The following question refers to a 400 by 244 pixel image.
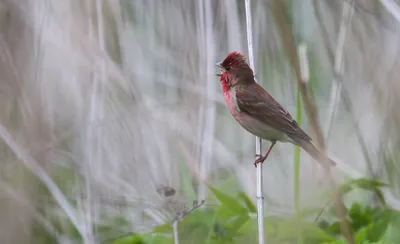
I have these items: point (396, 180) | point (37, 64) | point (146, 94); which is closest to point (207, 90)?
point (146, 94)

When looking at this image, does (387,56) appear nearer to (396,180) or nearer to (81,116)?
(396,180)

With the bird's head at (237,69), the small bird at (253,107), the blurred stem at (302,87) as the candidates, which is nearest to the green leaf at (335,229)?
the blurred stem at (302,87)

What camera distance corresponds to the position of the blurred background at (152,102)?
3.10 m

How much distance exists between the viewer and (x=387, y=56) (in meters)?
3.22

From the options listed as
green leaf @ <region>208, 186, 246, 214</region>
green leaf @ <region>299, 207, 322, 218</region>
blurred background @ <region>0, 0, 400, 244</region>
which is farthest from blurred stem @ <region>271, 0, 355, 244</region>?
blurred background @ <region>0, 0, 400, 244</region>

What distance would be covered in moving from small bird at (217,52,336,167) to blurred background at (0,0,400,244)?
230 millimetres

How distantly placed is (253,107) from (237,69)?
250 millimetres

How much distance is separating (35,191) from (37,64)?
713mm

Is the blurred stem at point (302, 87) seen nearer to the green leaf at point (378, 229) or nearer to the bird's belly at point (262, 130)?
the green leaf at point (378, 229)

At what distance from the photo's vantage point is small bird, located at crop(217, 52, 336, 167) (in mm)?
3029

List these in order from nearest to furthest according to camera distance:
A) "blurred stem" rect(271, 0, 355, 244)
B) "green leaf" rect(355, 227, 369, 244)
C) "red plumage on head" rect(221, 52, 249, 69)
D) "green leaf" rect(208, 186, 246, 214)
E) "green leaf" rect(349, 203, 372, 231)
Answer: "blurred stem" rect(271, 0, 355, 244) → "green leaf" rect(355, 227, 369, 244) → "green leaf" rect(349, 203, 372, 231) → "green leaf" rect(208, 186, 246, 214) → "red plumage on head" rect(221, 52, 249, 69)

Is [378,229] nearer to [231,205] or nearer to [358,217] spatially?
[358,217]

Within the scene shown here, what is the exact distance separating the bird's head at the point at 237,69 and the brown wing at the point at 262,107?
0.04 metres

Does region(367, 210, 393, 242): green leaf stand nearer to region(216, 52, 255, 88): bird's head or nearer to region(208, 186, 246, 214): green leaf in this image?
region(208, 186, 246, 214): green leaf
